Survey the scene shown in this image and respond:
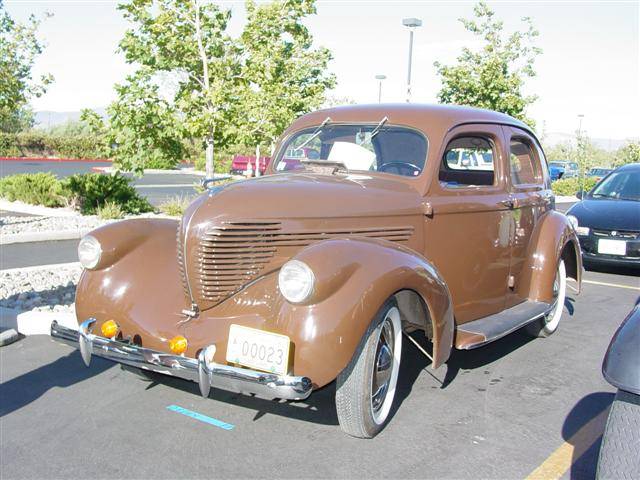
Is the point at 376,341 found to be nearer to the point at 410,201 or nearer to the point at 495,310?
the point at 410,201

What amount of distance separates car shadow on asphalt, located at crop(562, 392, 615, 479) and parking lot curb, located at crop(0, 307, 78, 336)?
3947 mm

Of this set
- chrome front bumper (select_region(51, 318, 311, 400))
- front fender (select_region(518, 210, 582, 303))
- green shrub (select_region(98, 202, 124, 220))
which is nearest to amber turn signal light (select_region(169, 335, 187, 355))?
chrome front bumper (select_region(51, 318, 311, 400))

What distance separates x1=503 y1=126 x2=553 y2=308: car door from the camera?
509 centimetres

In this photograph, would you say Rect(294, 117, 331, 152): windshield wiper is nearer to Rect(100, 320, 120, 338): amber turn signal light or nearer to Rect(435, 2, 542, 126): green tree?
Rect(100, 320, 120, 338): amber turn signal light

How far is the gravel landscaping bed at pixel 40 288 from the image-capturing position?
6.07 meters

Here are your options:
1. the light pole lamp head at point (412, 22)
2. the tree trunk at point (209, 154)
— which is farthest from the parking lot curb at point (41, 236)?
the light pole lamp head at point (412, 22)

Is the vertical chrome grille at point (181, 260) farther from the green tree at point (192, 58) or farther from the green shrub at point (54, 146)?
the green shrub at point (54, 146)

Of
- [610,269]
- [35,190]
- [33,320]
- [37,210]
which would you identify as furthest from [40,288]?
[35,190]

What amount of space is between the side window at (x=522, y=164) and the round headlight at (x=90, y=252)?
10.6 feet

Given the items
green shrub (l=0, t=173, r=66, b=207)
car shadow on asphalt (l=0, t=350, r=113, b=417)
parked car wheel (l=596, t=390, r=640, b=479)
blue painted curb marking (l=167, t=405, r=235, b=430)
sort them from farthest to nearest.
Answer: green shrub (l=0, t=173, r=66, b=207) < car shadow on asphalt (l=0, t=350, r=113, b=417) < blue painted curb marking (l=167, t=405, r=235, b=430) < parked car wheel (l=596, t=390, r=640, b=479)

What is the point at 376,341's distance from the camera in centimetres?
341

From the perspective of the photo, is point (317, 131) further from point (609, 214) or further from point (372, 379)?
point (609, 214)

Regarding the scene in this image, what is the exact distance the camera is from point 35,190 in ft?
51.9

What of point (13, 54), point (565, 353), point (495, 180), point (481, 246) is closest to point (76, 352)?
point (481, 246)
